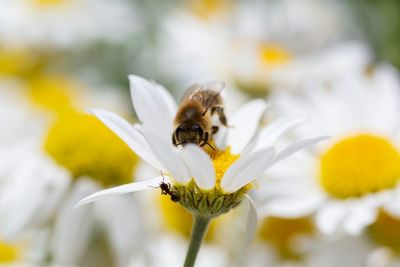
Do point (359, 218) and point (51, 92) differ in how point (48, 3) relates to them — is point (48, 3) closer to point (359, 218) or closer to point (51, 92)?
point (51, 92)

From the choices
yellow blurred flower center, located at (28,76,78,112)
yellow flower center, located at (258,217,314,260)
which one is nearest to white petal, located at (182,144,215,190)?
yellow flower center, located at (258,217,314,260)

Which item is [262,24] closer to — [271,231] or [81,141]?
[271,231]

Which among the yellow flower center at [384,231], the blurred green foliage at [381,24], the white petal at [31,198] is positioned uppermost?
the yellow flower center at [384,231]

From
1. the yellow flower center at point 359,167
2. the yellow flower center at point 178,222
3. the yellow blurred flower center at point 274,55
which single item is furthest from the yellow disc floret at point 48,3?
the yellow flower center at point 359,167

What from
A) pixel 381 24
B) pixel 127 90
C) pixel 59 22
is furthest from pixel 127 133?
pixel 59 22

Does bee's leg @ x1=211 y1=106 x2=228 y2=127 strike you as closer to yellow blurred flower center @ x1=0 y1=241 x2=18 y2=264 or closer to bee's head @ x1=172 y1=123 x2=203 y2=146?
bee's head @ x1=172 y1=123 x2=203 y2=146

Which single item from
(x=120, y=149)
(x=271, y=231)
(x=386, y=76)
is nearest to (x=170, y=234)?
(x=271, y=231)

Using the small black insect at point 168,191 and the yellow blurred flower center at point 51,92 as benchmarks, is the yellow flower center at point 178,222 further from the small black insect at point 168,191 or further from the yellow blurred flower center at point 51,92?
the yellow blurred flower center at point 51,92

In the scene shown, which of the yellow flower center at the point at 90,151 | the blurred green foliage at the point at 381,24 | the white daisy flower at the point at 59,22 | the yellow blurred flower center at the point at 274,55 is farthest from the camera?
the white daisy flower at the point at 59,22
